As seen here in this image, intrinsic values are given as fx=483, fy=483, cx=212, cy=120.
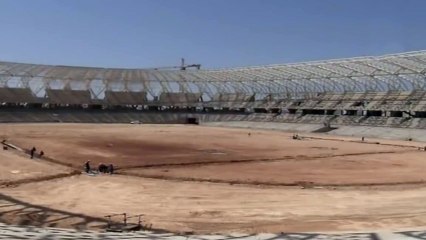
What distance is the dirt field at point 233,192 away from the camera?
60.6 ft

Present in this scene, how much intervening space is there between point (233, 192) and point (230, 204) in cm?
323

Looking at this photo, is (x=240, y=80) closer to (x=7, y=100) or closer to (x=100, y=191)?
(x=7, y=100)

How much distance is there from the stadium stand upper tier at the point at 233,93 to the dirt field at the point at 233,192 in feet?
142

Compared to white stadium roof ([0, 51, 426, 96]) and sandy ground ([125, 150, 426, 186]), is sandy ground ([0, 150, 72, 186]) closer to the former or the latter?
sandy ground ([125, 150, 426, 186])

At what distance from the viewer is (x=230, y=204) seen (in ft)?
72.0

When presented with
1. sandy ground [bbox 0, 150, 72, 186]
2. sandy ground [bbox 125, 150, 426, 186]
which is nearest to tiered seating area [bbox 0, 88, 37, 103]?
sandy ground [bbox 0, 150, 72, 186]

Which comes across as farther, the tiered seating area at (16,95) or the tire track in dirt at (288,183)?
the tiered seating area at (16,95)

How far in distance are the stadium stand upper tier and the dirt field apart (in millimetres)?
43130

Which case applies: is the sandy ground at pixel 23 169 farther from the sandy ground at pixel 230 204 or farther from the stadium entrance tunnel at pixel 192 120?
the stadium entrance tunnel at pixel 192 120

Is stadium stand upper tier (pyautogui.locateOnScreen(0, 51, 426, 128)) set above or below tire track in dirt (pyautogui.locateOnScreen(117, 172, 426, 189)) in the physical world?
above

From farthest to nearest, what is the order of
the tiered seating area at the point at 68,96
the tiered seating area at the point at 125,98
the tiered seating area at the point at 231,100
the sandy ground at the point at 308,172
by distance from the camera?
the tiered seating area at the point at 231,100 < the tiered seating area at the point at 125,98 < the tiered seating area at the point at 68,96 < the sandy ground at the point at 308,172

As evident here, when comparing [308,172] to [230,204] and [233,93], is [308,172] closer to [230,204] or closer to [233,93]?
[230,204]

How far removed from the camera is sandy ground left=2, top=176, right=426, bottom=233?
17.9m

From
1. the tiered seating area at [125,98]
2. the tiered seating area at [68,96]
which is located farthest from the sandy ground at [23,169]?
the tiered seating area at [125,98]
